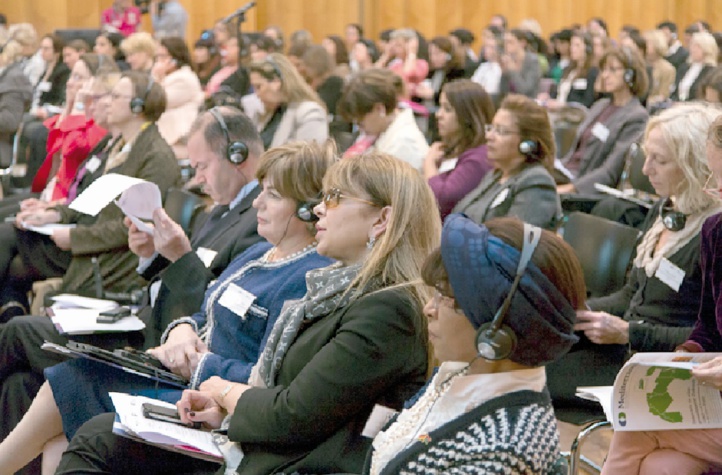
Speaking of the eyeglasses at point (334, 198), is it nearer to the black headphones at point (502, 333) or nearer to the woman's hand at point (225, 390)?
the woman's hand at point (225, 390)

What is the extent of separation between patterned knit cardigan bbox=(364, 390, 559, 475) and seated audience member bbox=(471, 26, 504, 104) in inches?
354

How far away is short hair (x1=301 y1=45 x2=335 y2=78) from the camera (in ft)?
29.3

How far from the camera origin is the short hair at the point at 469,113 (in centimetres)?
461

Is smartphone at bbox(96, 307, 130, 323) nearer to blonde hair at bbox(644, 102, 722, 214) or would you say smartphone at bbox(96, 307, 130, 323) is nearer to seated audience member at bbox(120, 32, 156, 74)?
blonde hair at bbox(644, 102, 722, 214)

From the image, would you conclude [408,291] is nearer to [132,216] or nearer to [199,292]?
[199,292]

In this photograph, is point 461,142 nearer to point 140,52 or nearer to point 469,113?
point 469,113

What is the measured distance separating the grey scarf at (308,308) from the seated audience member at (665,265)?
0.88m

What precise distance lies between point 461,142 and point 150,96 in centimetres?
137

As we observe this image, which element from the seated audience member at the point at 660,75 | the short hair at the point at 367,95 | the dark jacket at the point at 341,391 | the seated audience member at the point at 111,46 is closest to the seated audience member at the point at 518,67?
the seated audience member at the point at 660,75

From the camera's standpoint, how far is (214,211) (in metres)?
3.45

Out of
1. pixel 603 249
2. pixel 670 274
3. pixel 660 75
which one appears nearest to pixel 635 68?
pixel 603 249

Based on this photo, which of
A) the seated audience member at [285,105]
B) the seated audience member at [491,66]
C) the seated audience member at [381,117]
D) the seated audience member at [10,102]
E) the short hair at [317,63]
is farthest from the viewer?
the seated audience member at [491,66]

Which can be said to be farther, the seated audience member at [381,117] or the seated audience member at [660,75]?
the seated audience member at [660,75]

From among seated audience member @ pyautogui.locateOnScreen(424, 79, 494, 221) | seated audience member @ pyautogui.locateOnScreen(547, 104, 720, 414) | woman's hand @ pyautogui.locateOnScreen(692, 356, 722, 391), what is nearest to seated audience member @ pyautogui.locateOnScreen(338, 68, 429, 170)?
seated audience member @ pyautogui.locateOnScreen(424, 79, 494, 221)
